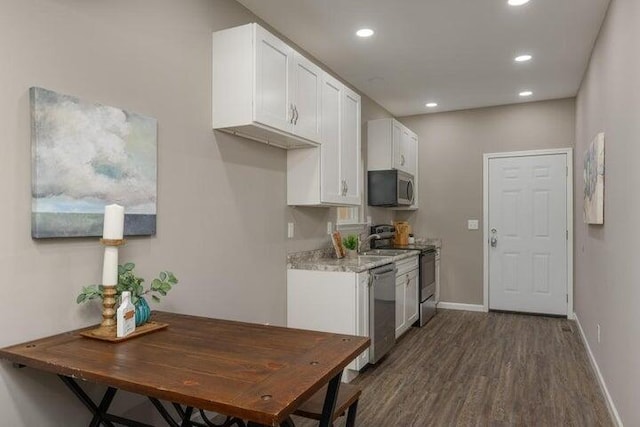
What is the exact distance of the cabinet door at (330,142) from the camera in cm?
337

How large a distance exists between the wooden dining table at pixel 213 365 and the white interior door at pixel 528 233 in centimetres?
452

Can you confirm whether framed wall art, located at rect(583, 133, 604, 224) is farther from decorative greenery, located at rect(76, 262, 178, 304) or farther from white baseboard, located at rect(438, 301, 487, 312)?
decorative greenery, located at rect(76, 262, 178, 304)

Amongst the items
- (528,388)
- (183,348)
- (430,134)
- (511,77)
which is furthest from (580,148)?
(183,348)

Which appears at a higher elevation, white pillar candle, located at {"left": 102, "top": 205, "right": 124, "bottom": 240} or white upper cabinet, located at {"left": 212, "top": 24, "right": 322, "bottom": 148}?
white upper cabinet, located at {"left": 212, "top": 24, "right": 322, "bottom": 148}

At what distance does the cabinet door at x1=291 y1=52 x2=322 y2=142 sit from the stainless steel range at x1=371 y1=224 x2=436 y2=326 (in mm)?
2211

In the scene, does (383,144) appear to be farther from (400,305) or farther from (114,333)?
(114,333)

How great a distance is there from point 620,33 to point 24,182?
3.19 metres

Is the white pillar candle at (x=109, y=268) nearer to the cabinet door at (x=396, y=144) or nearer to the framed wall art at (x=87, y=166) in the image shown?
the framed wall art at (x=87, y=166)

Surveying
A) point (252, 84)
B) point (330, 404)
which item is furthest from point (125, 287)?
point (252, 84)

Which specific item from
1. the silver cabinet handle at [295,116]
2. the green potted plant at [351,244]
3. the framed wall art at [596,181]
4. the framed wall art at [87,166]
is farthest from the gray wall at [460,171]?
the framed wall art at [87,166]

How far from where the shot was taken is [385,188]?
501cm

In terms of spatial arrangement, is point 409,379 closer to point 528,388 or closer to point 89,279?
point 528,388

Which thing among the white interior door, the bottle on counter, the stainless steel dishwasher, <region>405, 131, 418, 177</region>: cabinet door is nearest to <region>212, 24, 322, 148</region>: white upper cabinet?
the bottle on counter

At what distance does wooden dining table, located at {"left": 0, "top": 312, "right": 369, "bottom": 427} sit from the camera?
1.16m
